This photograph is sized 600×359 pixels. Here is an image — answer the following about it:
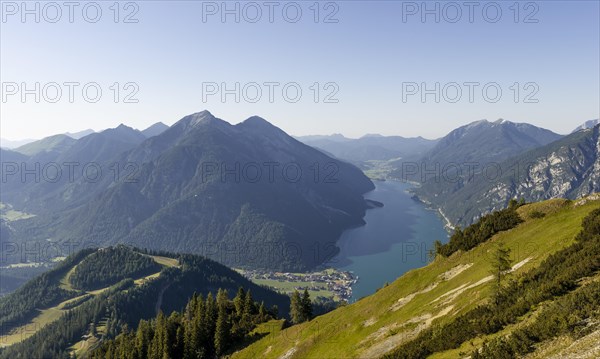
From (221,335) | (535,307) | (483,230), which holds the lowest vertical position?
(221,335)

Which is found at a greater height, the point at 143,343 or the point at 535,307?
the point at 535,307

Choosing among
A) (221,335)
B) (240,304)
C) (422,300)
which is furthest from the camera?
(240,304)

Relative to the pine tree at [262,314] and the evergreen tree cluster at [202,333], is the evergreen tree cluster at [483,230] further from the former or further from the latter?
the evergreen tree cluster at [202,333]

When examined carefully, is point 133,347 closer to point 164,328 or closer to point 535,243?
point 164,328

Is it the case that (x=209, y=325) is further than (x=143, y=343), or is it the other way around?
(x=143, y=343)

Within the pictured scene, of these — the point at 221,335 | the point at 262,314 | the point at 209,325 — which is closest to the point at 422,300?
the point at 221,335

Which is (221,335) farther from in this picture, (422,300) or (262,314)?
(422,300)

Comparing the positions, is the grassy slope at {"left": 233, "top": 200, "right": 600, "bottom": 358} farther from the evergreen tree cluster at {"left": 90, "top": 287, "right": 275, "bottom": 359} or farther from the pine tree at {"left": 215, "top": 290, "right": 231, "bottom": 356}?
the evergreen tree cluster at {"left": 90, "top": 287, "right": 275, "bottom": 359}

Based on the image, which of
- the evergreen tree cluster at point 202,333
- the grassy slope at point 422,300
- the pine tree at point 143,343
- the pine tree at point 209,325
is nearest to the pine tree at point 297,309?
the evergreen tree cluster at point 202,333
